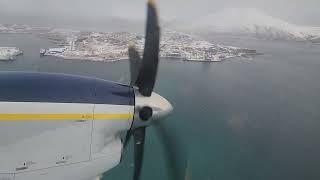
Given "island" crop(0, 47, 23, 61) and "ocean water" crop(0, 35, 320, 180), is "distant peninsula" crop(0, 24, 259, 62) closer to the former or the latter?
"ocean water" crop(0, 35, 320, 180)

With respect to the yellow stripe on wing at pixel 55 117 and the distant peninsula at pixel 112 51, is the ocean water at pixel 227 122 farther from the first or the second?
the distant peninsula at pixel 112 51

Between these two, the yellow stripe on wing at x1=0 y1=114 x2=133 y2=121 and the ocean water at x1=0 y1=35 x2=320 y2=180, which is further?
the ocean water at x1=0 y1=35 x2=320 y2=180

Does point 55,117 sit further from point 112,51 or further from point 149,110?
point 112,51

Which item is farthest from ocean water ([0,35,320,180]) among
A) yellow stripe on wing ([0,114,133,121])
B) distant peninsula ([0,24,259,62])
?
distant peninsula ([0,24,259,62])

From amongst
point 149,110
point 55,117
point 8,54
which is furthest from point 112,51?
point 55,117

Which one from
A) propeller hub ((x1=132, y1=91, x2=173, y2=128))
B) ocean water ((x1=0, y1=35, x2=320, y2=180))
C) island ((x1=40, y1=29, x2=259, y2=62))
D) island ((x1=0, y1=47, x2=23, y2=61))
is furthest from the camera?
island ((x1=40, y1=29, x2=259, y2=62))

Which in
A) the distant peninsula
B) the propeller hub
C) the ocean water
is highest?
the propeller hub

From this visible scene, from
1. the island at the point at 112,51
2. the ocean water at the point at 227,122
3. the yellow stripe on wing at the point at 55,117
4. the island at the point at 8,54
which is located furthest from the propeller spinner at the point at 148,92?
the island at the point at 8,54
